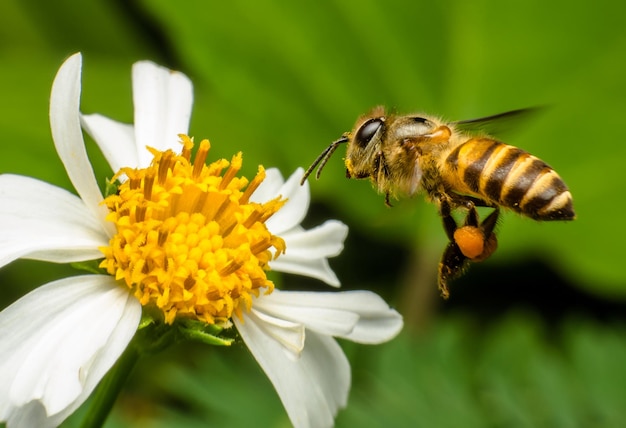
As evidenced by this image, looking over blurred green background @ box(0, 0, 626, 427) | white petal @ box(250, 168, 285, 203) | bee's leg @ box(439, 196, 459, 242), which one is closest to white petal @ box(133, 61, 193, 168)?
white petal @ box(250, 168, 285, 203)

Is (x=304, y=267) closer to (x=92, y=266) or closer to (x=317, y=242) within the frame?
(x=317, y=242)

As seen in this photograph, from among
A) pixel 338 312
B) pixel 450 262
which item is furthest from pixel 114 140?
pixel 450 262

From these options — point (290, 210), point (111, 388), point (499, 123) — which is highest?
point (499, 123)

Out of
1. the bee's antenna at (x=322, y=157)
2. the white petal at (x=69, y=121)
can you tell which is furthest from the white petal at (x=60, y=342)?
the bee's antenna at (x=322, y=157)

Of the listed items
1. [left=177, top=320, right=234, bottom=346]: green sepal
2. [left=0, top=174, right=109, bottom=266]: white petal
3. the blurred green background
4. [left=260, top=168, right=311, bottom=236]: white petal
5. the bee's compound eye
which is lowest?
the blurred green background

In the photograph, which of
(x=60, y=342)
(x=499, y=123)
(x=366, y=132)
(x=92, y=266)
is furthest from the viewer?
(x=499, y=123)

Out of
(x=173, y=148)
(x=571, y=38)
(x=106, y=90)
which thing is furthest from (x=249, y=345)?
(x=571, y=38)

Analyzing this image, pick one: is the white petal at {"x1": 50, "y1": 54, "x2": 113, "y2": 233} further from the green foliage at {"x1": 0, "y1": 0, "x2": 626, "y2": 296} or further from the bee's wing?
the green foliage at {"x1": 0, "y1": 0, "x2": 626, "y2": 296}
